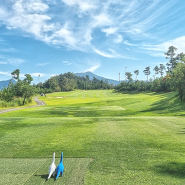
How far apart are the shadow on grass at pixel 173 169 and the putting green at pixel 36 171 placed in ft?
6.92

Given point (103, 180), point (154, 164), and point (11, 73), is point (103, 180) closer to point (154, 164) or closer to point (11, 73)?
point (154, 164)

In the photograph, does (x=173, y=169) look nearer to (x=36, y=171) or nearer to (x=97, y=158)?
(x=97, y=158)

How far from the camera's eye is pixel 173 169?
490 centimetres

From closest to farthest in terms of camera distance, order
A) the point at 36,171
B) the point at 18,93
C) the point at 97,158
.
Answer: the point at 36,171, the point at 97,158, the point at 18,93

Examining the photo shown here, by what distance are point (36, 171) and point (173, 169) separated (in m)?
3.87

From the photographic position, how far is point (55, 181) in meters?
4.31

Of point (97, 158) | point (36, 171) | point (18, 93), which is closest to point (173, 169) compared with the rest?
point (97, 158)

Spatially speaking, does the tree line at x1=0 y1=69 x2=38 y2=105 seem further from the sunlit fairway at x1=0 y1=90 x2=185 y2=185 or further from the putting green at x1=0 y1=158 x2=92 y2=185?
the putting green at x1=0 y1=158 x2=92 y2=185

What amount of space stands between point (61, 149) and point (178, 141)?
16.4 ft

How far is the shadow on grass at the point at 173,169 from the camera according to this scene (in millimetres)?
4641

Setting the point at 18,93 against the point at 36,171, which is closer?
the point at 36,171

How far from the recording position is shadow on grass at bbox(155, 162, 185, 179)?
4641 mm

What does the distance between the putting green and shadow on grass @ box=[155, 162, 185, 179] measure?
2.11 meters

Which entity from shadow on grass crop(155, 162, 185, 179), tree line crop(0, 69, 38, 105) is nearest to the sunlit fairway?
shadow on grass crop(155, 162, 185, 179)
